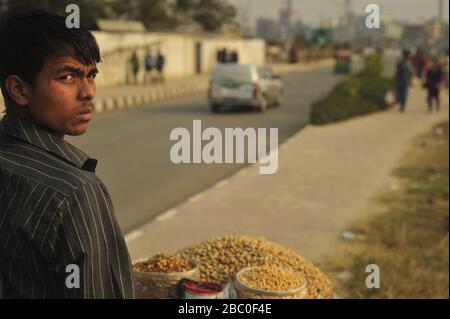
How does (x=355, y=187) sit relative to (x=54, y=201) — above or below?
below

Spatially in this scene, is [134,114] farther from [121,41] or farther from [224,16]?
[224,16]

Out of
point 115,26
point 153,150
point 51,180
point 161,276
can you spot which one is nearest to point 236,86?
point 153,150

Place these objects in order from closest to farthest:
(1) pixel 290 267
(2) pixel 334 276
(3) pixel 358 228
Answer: (1) pixel 290 267 → (2) pixel 334 276 → (3) pixel 358 228

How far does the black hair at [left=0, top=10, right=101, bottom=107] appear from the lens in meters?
1.59

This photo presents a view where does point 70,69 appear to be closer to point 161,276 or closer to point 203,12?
point 161,276

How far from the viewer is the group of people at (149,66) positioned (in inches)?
1178

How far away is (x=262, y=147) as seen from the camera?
1319 cm

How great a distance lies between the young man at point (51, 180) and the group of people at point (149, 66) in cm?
2859

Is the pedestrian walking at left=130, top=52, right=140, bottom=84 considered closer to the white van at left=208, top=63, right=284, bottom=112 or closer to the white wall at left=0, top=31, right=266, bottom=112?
the white wall at left=0, top=31, right=266, bottom=112

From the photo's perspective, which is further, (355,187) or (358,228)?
(355,187)

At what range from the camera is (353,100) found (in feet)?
63.3

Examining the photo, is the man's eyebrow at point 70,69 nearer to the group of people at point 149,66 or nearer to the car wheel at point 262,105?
the car wheel at point 262,105
